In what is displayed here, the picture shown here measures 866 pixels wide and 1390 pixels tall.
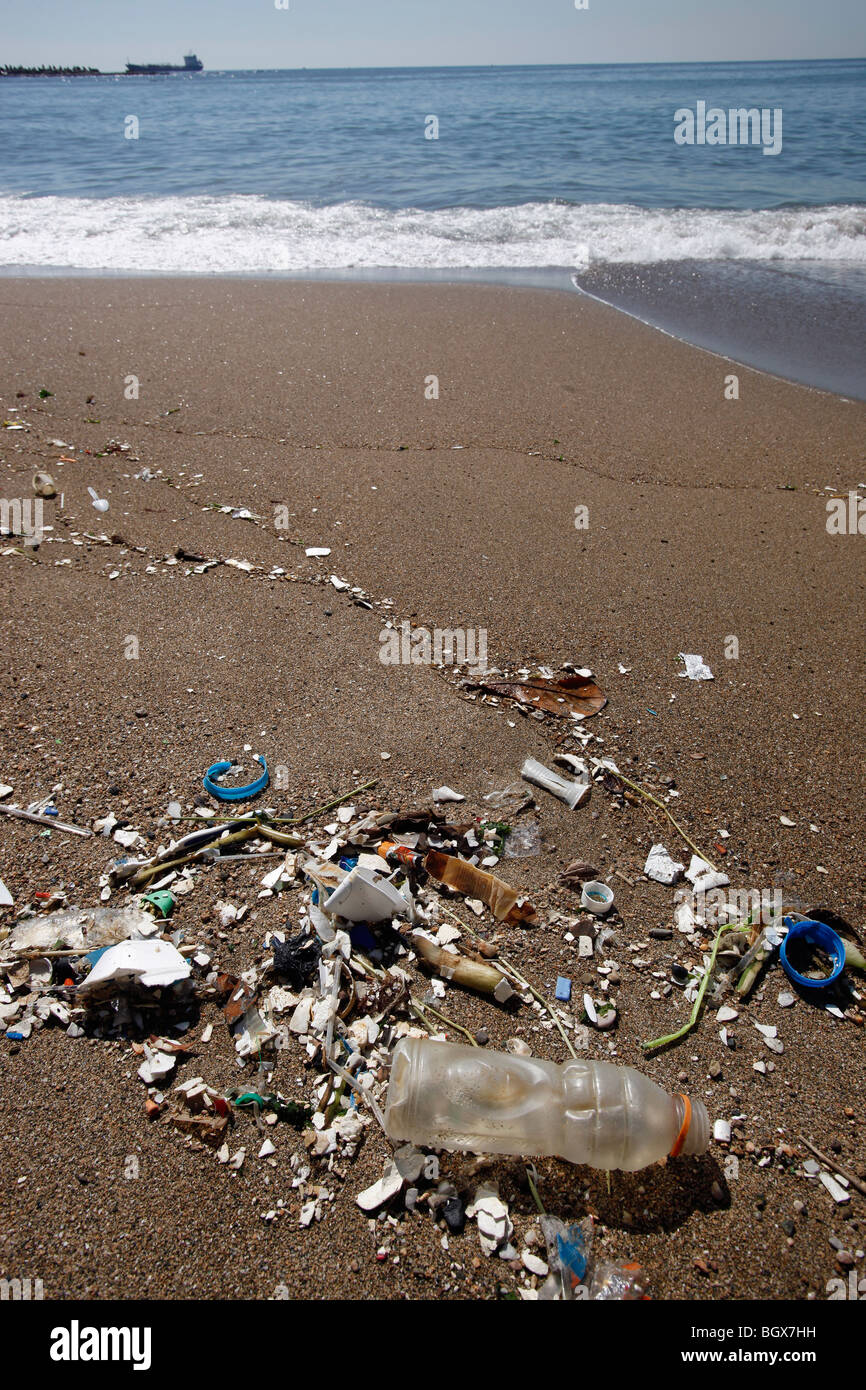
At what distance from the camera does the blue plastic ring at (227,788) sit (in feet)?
9.15

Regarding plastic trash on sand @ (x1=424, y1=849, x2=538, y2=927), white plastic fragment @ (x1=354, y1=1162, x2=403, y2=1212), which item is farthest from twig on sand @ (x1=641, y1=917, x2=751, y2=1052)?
white plastic fragment @ (x1=354, y1=1162, x2=403, y2=1212)

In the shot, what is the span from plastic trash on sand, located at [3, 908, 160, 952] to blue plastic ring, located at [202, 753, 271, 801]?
0.53 m

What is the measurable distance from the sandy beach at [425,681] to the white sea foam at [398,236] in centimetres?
373

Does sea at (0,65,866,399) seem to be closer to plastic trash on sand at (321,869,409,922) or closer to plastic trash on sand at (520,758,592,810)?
plastic trash on sand at (520,758,592,810)

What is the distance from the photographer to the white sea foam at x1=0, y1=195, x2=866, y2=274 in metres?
10.2

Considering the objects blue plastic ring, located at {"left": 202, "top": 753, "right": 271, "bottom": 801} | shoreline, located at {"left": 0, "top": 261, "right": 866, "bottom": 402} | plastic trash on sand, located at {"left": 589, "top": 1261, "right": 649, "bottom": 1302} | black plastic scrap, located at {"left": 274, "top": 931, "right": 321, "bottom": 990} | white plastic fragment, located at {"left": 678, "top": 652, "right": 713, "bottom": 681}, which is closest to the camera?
plastic trash on sand, located at {"left": 589, "top": 1261, "right": 649, "bottom": 1302}

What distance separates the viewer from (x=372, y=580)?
4062mm

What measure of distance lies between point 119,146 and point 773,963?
22.7 m

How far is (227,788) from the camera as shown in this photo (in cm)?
282

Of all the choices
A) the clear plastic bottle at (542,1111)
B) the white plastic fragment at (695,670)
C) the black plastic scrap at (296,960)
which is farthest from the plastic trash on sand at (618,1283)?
the white plastic fragment at (695,670)

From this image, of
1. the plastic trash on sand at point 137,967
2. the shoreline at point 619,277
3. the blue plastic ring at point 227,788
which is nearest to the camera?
the plastic trash on sand at point 137,967

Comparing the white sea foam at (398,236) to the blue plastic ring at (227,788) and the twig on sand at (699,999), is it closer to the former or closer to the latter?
the blue plastic ring at (227,788)

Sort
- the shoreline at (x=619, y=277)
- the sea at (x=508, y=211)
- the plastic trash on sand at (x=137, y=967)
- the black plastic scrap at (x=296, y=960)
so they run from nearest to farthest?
1. the plastic trash on sand at (x=137, y=967)
2. the black plastic scrap at (x=296, y=960)
3. the shoreline at (x=619, y=277)
4. the sea at (x=508, y=211)
